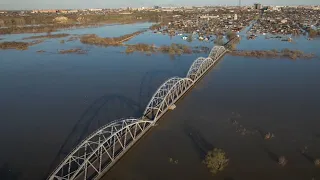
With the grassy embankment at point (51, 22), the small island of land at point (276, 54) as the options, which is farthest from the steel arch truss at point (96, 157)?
the grassy embankment at point (51, 22)

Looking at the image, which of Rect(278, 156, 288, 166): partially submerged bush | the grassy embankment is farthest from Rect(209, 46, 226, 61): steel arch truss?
the grassy embankment

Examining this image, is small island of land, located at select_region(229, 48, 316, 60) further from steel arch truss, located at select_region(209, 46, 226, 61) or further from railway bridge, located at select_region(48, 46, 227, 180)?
railway bridge, located at select_region(48, 46, 227, 180)

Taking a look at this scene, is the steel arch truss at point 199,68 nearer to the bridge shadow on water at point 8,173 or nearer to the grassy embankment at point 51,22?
the bridge shadow on water at point 8,173

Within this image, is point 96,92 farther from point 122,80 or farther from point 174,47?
point 174,47

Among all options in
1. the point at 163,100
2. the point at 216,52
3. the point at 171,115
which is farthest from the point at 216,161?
the point at 216,52

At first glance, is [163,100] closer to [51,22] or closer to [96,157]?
[96,157]

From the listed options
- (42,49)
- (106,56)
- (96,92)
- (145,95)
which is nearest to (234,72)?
(145,95)

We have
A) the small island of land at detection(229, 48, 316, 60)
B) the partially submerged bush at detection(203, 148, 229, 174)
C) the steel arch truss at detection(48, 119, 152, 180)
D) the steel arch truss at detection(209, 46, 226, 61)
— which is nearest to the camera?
the steel arch truss at detection(48, 119, 152, 180)
